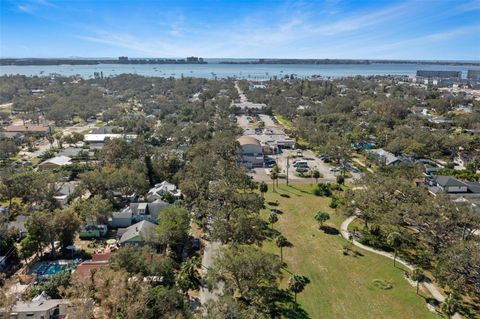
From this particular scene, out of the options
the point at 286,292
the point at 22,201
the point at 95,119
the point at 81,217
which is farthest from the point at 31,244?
the point at 95,119

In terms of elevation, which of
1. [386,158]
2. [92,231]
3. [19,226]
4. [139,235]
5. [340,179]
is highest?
[386,158]

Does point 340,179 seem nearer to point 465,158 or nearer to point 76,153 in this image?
point 465,158

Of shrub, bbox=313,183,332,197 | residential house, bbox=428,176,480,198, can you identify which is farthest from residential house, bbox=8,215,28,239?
residential house, bbox=428,176,480,198

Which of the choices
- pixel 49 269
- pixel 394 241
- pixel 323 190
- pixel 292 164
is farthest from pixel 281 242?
pixel 292 164

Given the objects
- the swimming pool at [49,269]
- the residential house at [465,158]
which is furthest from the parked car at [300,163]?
the swimming pool at [49,269]

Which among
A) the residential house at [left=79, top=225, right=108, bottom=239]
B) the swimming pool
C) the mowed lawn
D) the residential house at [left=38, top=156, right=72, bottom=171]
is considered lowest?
the mowed lawn

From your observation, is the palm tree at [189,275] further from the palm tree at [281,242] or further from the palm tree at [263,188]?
the palm tree at [263,188]

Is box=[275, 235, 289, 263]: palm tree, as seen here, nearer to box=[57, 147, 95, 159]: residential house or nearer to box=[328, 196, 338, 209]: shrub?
box=[328, 196, 338, 209]: shrub
